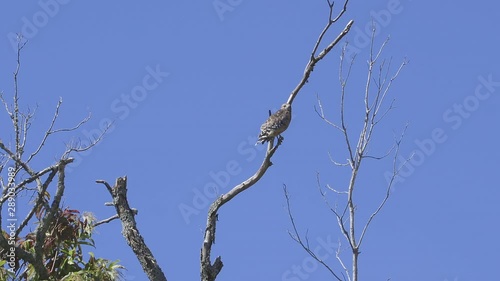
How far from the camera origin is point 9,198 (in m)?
9.02

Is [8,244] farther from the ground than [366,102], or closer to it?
farther from the ground

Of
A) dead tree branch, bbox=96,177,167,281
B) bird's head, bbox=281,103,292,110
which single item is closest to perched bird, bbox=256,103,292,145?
bird's head, bbox=281,103,292,110

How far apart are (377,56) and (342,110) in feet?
3.09

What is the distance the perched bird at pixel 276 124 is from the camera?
32.3ft

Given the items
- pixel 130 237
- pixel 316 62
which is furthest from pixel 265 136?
pixel 130 237

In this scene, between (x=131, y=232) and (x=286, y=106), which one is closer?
(x=131, y=232)

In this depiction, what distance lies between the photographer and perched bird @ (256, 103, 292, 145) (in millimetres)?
9852

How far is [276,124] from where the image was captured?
9977mm

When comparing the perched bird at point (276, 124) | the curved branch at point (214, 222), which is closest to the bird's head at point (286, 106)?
the perched bird at point (276, 124)

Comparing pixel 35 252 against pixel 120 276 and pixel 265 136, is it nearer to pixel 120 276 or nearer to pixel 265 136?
pixel 120 276

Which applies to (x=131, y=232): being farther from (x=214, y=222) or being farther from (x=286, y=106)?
(x=286, y=106)

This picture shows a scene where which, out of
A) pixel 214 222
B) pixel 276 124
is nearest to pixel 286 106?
pixel 276 124

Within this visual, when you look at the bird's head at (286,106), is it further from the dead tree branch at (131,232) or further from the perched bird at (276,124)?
the dead tree branch at (131,232)

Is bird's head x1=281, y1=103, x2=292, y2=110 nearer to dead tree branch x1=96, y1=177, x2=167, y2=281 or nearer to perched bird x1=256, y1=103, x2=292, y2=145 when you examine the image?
perched bird x1=256, y1=103, x2=292, y2=145
